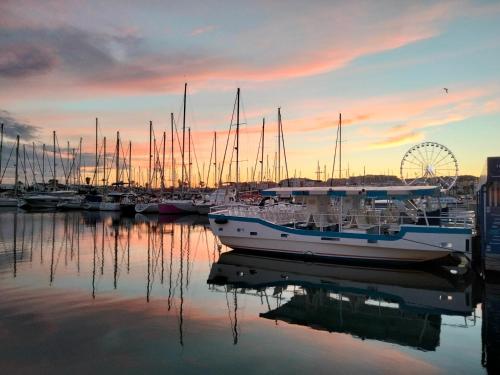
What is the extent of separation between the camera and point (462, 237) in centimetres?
1845

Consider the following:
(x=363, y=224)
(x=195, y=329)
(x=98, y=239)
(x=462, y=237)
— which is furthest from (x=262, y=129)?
(x=195, y=329)

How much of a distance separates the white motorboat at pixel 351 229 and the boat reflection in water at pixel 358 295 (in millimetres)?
883

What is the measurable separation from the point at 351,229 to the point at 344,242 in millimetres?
1536

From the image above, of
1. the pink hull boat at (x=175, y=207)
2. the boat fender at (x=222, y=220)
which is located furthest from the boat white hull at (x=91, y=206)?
the boat fender at (x=222, y=220)

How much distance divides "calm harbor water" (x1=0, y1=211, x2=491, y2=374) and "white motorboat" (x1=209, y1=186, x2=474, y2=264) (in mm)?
1041

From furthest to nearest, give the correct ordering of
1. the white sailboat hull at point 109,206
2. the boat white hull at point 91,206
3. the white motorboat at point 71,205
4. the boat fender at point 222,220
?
the white motorboat at point 71,205 < the boat white hull at point 91,206 < the white sailboat hull at point 109,206 < the boat fender at point 222,220

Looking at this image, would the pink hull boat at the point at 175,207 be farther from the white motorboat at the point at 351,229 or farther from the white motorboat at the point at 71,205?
the white motorboat at the point at 351,229

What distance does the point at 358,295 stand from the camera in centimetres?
1523

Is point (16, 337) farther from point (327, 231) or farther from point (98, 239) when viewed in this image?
point (98, 239)

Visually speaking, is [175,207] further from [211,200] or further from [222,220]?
[222,220]

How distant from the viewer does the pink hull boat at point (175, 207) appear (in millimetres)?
62062

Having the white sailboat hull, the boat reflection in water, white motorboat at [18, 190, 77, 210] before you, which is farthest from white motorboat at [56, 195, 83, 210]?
the boat reflection in water

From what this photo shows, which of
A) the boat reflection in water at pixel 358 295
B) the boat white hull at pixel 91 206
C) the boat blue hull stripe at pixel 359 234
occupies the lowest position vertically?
the boat reflection in water at pixel 358 295

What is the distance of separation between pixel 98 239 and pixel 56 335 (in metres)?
21.8
